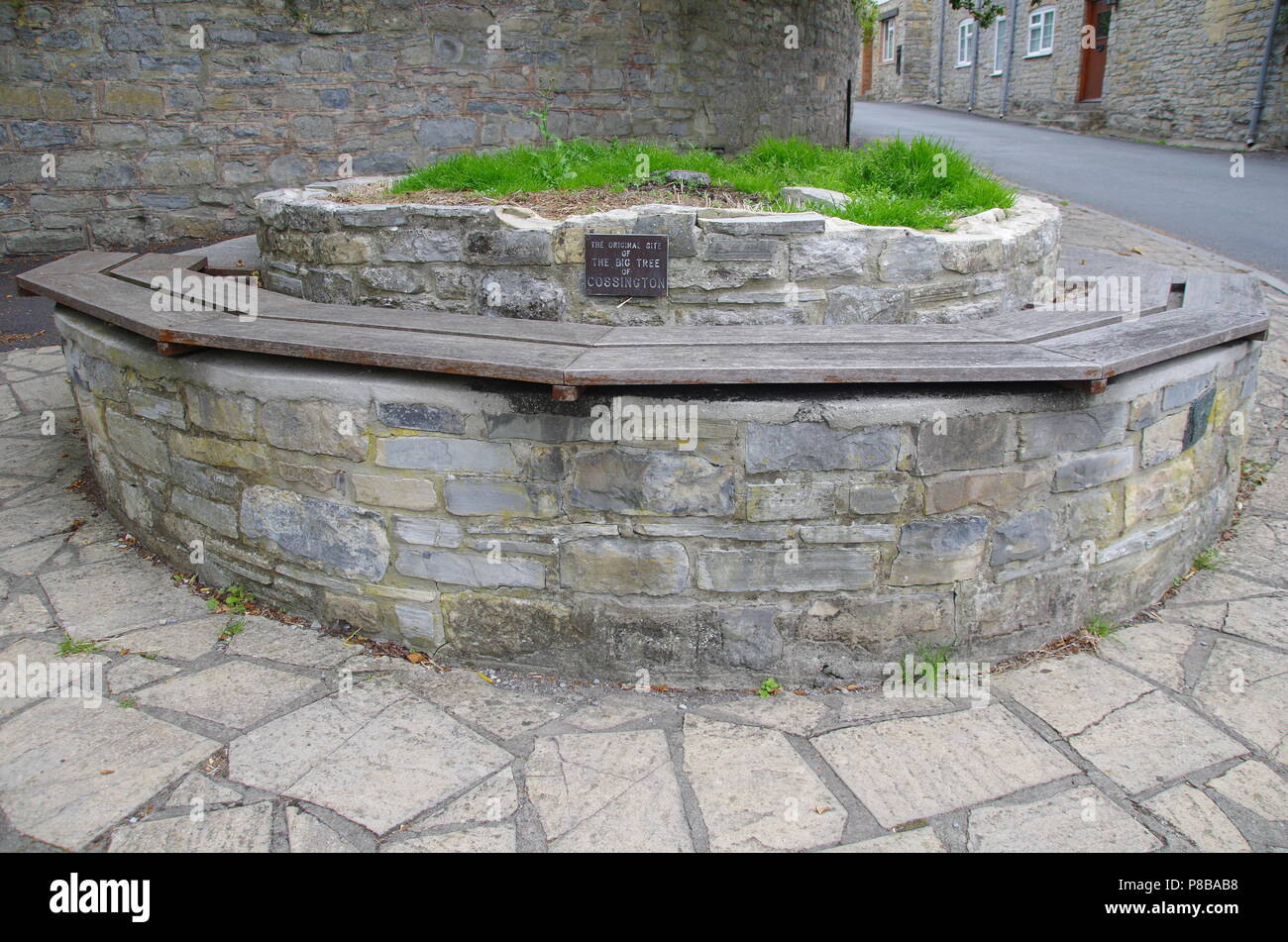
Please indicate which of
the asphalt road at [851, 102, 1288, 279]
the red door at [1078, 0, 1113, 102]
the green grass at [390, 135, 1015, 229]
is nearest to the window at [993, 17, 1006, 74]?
the red door at [1078, 0, 1113, 102]

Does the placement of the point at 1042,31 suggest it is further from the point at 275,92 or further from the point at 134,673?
the point at 134,673

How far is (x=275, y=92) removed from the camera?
7672 mm

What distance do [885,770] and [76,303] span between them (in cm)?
331

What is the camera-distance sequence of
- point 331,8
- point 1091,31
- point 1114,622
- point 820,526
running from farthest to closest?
point 1091,31 → point 331,8 → point 1114,622 → point 820,526

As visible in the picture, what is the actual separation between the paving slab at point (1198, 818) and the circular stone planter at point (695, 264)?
5.71 feet

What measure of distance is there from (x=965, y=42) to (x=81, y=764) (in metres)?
26.1

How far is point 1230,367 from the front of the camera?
10.6 ft

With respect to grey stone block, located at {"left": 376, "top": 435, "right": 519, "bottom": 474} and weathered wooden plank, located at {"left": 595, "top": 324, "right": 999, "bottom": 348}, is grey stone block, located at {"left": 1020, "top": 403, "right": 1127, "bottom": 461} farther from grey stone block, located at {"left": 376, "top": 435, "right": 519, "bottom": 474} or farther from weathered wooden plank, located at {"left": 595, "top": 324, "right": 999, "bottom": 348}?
grey stone block, located at {"left": 376, "top": 435, "right": 519, "bottom": 474}

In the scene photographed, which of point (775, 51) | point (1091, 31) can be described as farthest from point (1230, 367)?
point (1091, 31)

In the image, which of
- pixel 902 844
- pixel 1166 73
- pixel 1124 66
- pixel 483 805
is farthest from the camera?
pixel 1124 66

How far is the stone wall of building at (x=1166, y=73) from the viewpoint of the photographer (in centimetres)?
1317

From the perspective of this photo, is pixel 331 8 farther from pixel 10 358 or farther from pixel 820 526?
pixel 820 526

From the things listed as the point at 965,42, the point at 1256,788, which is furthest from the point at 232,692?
the point at 965,42

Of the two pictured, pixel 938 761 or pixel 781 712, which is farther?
pixel 781 712
